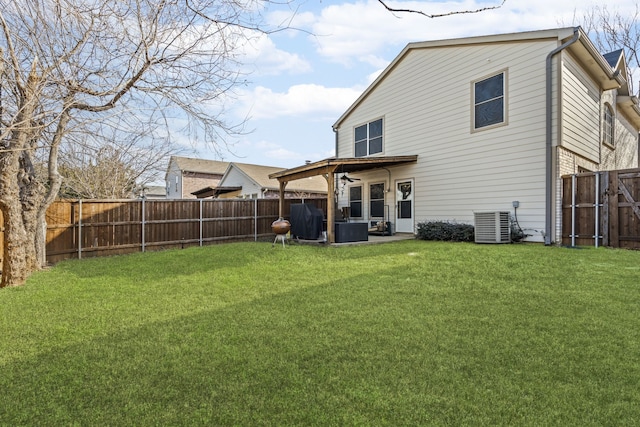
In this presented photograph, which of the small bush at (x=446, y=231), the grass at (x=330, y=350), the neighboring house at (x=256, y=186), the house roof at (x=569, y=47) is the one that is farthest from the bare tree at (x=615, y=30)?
the grass at (x=330, y=350)

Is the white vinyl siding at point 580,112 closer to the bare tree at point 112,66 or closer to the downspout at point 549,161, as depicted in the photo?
the downspout at point 549,161

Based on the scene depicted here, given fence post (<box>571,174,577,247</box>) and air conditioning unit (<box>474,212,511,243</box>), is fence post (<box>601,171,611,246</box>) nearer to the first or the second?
fence post (<box>571,174,577,247</box>)

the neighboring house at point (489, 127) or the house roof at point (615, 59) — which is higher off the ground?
the house roof at point (615, 59)

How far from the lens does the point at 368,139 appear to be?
13289 millimetres

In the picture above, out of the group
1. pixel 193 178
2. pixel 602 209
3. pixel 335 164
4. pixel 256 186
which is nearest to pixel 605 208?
pixel 602 209

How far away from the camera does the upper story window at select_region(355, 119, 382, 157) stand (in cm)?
1277

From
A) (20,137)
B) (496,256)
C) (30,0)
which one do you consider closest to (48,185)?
(20,137)

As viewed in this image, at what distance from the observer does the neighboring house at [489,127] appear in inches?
320

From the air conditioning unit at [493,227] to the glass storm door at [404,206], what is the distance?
108 inches

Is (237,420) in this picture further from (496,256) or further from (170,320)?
(496,256)

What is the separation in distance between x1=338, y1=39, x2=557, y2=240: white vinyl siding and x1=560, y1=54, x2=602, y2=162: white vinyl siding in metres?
0.57

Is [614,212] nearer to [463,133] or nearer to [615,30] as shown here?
[463,133]

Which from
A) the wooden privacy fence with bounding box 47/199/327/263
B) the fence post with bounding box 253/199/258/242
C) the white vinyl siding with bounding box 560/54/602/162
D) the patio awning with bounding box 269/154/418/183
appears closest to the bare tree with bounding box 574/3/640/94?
the white vinyl siding with bounding box 560/54/602/162

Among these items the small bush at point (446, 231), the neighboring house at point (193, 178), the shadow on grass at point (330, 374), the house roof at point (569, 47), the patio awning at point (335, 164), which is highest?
the house roof at point (569, 47)
